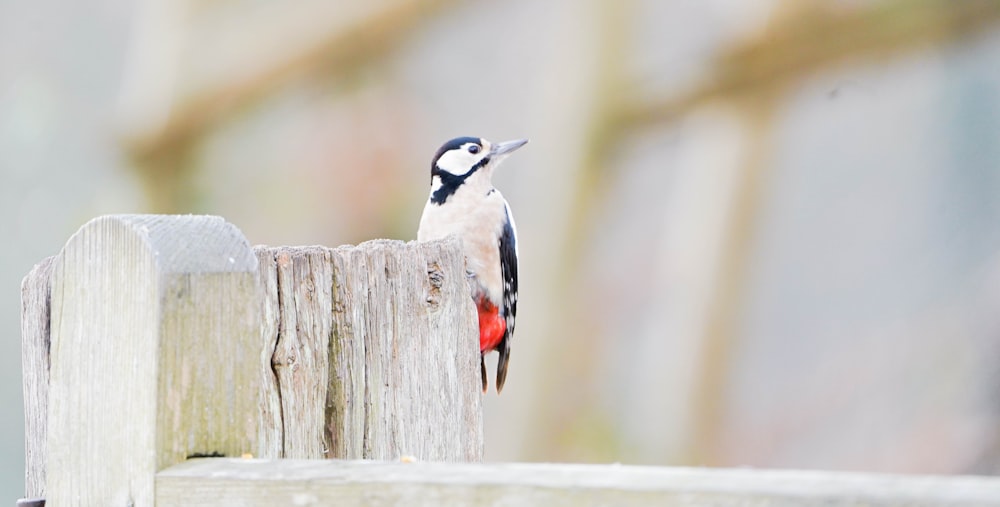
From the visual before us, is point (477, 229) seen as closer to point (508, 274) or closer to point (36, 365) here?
point (508, 274)

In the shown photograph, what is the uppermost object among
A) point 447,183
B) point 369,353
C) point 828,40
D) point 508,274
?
point 828,40

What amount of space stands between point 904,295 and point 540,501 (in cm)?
348

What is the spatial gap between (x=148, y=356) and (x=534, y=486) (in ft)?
1.25

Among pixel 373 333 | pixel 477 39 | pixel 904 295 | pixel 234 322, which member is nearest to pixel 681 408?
pixel 904 295

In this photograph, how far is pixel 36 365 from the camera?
1352 millimetres

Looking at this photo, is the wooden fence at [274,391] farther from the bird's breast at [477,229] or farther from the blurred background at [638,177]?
the blurred background at [638,177]

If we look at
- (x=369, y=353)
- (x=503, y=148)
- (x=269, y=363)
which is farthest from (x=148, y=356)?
(x=503, y=148)

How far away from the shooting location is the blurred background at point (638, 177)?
13.0 feet

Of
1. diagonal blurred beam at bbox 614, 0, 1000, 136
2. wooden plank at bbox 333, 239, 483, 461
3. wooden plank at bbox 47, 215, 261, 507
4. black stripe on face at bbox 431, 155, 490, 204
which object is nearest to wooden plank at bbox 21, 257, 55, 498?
wooden plank at bbox 47, 215, 261, 507

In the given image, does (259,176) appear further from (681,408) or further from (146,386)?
(146,386)

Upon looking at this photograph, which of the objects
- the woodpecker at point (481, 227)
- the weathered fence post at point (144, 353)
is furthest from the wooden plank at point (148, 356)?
the woodpecker at point (481, 227)

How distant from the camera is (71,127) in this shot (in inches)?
195

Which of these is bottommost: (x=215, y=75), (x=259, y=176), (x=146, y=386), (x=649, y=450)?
(x=649, y=450)

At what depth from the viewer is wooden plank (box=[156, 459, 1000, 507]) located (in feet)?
2.56
